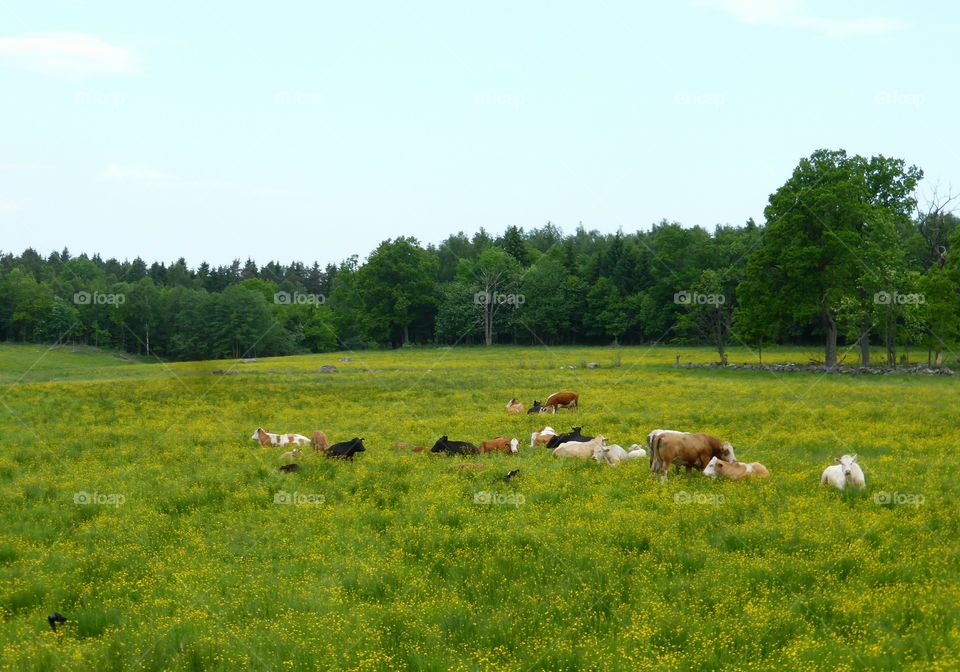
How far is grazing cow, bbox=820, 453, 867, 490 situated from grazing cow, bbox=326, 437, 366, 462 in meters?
10.9

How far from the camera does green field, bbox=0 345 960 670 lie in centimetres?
727

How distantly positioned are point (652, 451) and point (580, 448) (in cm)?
272

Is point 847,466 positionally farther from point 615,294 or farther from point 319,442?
point 615,294

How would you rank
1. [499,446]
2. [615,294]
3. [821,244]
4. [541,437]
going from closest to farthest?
[499,446] < [541,437] < [821,244] < [615,294]

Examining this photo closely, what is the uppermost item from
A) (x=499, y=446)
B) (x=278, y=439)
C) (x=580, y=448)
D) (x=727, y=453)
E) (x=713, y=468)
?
(x=727, y=453)

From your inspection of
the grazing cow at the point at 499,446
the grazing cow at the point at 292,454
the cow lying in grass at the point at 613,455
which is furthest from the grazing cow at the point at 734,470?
the grazing cow at the point at 292,454

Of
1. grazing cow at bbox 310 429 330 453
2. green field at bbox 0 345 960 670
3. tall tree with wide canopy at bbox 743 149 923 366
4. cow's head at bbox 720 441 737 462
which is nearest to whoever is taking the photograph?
green field at bbox 0 345 960 670

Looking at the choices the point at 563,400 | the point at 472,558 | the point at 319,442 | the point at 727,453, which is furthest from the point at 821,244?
the point at 472,558

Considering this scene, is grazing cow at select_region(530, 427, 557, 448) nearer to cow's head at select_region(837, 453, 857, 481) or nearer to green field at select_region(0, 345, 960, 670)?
green field at select_region(0, 345, 960, 670)

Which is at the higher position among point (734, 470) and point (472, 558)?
point (734, 470)

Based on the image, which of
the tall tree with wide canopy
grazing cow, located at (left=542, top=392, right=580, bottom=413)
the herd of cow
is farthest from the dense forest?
the herd of cow

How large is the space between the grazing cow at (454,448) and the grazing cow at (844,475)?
8317mm

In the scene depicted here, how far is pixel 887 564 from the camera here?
914 centimetres

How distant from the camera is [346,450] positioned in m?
17.7
